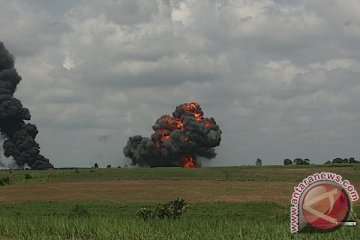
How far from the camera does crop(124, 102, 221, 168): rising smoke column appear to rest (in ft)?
566

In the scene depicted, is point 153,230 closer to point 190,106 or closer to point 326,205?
point 326,205

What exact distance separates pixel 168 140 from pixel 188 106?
14597 millimetres

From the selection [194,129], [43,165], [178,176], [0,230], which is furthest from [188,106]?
[0,230]

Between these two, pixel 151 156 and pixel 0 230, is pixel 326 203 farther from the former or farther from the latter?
pixel 151 156

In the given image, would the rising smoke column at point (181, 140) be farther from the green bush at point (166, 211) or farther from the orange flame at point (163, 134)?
the green bush at point (166, 211)

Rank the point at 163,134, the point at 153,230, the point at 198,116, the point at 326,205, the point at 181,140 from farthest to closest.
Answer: the point at 198,116 < the point at 163,134 < the point at 181,140 < the point at 153,230 < the point at 326,205

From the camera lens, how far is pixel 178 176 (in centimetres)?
11931

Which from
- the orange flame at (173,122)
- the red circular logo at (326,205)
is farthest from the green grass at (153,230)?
the orange flame at (173,122)

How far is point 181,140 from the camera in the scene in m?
172

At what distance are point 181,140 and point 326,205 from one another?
155m

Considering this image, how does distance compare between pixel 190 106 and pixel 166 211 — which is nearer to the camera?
pixel 166 211

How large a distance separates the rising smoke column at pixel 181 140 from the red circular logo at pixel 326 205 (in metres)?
153

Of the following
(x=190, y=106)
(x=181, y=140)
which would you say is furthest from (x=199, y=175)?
(x=190, y=106)

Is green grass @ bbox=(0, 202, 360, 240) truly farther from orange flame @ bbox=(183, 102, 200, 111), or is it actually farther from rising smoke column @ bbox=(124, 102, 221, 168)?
orange flame @ bbox=(183, 102, 200, 111)
